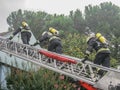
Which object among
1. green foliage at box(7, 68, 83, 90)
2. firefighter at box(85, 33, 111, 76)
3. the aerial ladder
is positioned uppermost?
firefighter at box(85, 33, 111, 76)

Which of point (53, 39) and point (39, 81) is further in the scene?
point (53, 39)

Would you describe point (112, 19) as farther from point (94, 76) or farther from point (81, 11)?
point (94, 76)

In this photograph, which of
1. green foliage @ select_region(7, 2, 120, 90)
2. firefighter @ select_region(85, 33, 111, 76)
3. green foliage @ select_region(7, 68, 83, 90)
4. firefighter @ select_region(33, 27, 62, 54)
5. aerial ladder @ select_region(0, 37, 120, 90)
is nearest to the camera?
aerial ladder @ select_region(0, 37, 120, 90)

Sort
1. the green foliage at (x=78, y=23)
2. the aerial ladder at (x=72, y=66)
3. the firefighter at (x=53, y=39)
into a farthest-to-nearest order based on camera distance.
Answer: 1. the green foliage at (x=78, y=23)
2. the firefighter at (x=53, y=39)
3. the aerial ladder at (x=72, y=66)

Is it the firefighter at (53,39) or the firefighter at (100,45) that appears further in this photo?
the firefighter at (53,39)

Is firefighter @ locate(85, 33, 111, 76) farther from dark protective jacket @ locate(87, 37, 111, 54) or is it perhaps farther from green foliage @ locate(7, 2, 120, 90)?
green foliage @ locate(7, 2, 120, 90)

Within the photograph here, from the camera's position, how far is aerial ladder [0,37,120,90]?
1220 cm

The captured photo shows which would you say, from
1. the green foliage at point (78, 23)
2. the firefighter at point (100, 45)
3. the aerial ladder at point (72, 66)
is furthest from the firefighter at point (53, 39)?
the green foliage at point (78, 23)

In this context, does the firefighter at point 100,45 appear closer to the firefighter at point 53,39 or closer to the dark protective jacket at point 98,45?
the dark protective jacket at point 98,45

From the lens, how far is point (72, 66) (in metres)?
13.5

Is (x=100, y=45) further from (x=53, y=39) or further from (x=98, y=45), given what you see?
(x=53, y=39)

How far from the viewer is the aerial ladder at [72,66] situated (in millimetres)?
12195

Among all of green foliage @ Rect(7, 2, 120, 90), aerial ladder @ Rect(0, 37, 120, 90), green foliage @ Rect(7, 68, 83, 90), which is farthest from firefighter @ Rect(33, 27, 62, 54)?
green foliage @ Rect(7, 2, 120, 90)

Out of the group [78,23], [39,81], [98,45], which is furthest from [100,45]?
[78,23]
